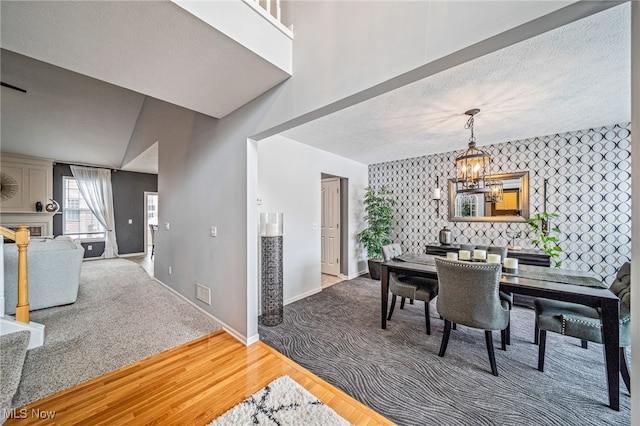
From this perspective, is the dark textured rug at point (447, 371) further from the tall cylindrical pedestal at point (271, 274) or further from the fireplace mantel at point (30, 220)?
the fireplace mantel at point (30, 220)

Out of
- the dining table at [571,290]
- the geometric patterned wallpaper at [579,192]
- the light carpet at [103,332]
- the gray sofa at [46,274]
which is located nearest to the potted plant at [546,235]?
the geometric patterned wallpaper at [579,192]

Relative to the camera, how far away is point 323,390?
1786mm

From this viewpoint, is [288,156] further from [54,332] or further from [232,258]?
[54,332]

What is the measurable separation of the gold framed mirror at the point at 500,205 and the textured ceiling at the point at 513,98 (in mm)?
700

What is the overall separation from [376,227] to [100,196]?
7402mm

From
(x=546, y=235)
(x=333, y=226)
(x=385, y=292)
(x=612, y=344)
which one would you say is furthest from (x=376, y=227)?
(x=612, y=344)

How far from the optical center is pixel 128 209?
23.6 feet

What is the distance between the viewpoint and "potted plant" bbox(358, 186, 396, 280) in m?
4.93

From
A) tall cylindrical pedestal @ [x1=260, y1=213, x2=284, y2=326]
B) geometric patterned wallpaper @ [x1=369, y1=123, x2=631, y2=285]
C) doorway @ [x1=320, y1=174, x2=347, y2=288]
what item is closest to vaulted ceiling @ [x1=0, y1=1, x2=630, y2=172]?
geometric patterned wallpaper @ [x1=369, y1=123, x2=631, y2=285]

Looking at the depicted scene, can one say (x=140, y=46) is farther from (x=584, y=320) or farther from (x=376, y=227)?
(x=376, y=227)

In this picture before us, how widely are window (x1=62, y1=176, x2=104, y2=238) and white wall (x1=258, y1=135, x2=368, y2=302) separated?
635 centimetres

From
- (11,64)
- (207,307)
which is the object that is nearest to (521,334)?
(207,307)

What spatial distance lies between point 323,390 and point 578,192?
4.40 metres

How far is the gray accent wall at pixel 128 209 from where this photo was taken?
6965 millimetres
